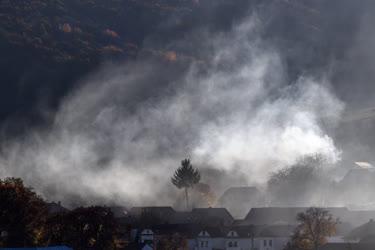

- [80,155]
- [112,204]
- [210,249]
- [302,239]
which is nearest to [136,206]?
[112,204]

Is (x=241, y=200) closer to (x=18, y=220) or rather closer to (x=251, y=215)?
(x=251, y=215)

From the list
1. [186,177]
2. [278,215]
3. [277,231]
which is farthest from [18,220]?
[186,177]

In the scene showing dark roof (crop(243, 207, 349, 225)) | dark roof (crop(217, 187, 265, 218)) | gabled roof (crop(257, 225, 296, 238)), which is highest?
dark roof (crop(217, 187, 265, 218))

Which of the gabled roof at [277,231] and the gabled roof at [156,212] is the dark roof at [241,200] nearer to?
the gabled roof at [156,212]

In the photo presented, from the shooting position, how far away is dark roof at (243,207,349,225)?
410 ft

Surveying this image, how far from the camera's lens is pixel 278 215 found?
129125 mm

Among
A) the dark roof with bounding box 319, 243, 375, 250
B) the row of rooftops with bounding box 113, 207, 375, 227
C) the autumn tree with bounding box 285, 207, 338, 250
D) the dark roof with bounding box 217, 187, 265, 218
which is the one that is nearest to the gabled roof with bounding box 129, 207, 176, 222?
the row of rooftops with bounding box 113, 207, 375, 227

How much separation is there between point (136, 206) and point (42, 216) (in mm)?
82528

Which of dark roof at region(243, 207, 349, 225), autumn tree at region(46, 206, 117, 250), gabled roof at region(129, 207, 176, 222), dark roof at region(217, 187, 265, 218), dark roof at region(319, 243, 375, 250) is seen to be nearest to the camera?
autumn tree at region(46, 206, 117, 250)

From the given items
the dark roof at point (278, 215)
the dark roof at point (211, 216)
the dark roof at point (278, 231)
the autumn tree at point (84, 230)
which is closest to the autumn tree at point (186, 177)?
the dark roof at point (211, 216)

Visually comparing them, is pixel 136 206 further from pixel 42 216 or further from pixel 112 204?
pixel 42 216

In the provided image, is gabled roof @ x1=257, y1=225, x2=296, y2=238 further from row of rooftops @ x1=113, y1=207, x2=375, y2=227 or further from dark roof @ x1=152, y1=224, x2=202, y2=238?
dark roof @ x1=152, y1=224, x2=202, y2=238

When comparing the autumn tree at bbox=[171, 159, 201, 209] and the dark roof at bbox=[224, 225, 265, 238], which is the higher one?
the autumn tree at bbox=[171, 159, 201, 209]

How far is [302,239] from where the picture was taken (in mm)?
95188
